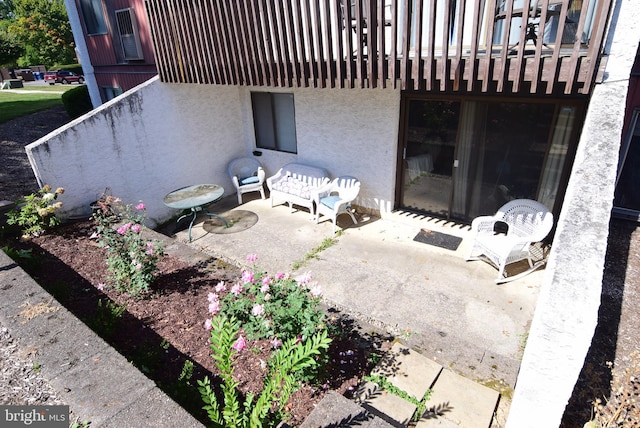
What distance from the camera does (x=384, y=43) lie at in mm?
4469

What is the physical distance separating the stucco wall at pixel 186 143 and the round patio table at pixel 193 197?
579 mm

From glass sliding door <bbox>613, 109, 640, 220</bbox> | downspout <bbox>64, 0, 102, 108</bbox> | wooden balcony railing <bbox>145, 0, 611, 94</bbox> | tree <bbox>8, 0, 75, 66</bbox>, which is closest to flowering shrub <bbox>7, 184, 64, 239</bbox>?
wooden balcony railing <bbox>145, 0, 611, 94</bbox>

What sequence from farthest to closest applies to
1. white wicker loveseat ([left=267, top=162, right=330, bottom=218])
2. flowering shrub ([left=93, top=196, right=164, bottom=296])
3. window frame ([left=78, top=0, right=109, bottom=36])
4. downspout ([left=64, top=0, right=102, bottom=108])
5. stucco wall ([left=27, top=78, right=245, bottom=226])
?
1. downspout ([left=64, top=0, right=102, bottom=108])
2. window frame ([left=78, top=0, right=109, bottom=36])
3. white wicker loveseat ([left=267, top=162, right=330, bottom=218])
4. stucco wall ([left=27, top=78, right=245, bottom=226])
5. flowering shrub ([left=93, top=196, right=164, bottom=296])

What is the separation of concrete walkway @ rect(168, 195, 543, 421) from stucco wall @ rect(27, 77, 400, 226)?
3.75ft

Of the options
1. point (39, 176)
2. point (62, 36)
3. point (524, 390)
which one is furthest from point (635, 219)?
point (62, 36)

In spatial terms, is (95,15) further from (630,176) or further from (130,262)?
(630,176)

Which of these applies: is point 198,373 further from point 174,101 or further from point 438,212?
point 174,101

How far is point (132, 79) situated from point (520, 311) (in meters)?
10.9

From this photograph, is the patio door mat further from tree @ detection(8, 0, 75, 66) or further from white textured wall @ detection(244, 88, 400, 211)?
tree @ detection(8, 0, 75, 66)

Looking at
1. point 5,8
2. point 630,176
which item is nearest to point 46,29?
point 5,8

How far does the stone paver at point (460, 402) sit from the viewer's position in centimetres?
300

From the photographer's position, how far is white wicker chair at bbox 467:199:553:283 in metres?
5.01

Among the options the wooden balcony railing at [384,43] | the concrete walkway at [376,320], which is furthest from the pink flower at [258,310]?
the wooden balcony railing at [384,43]

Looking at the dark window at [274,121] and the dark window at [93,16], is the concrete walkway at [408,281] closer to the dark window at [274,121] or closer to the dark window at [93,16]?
the dark window at [274,121]
